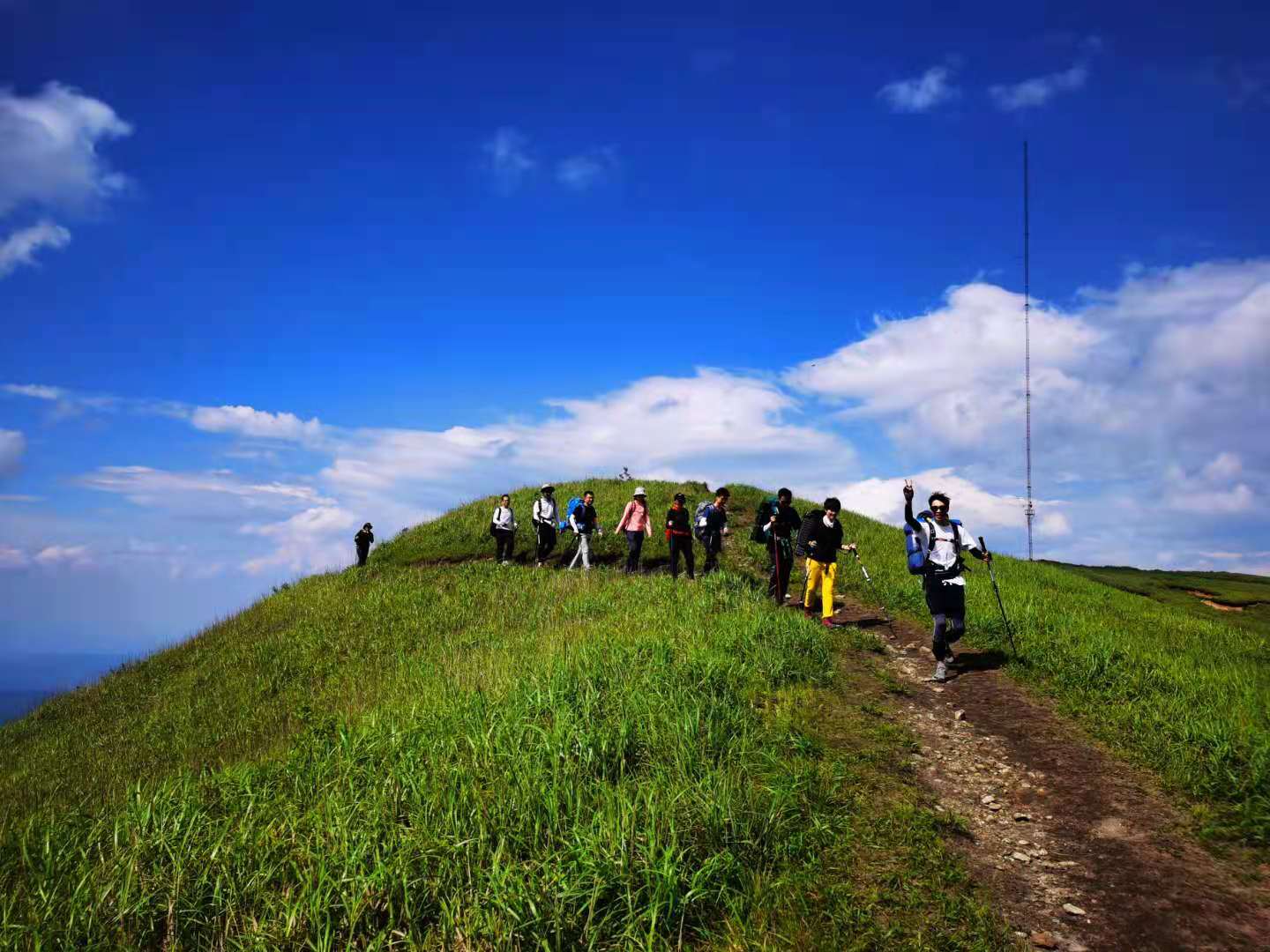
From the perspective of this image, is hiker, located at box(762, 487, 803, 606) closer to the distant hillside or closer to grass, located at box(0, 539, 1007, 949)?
grass, located at box(0, 539, 1007, 949)

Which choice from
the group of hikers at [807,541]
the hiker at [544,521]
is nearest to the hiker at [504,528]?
the group of hikers at [807,541]

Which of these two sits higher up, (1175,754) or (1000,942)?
(1175,754)

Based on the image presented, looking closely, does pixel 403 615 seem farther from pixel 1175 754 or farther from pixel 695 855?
pixel 1175 754

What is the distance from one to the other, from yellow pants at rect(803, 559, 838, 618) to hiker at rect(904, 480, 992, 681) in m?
2.76

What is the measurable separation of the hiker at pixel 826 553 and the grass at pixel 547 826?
2.74m

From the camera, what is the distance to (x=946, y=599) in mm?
11211

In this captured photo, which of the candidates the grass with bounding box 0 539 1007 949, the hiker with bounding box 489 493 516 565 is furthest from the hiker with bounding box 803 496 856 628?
the hiker with bounding box 489 493 516 565

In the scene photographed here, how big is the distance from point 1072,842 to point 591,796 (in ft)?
14.3

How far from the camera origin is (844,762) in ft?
23.5

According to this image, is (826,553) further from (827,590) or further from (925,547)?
(925,547)

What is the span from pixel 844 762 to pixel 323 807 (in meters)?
5.18

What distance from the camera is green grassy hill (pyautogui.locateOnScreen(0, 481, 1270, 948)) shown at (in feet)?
15.6

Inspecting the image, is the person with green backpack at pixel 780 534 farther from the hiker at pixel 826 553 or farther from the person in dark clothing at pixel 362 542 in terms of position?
the person in dark clothing at pixel 362 542

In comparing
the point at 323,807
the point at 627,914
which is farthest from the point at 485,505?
the point at 627,914
